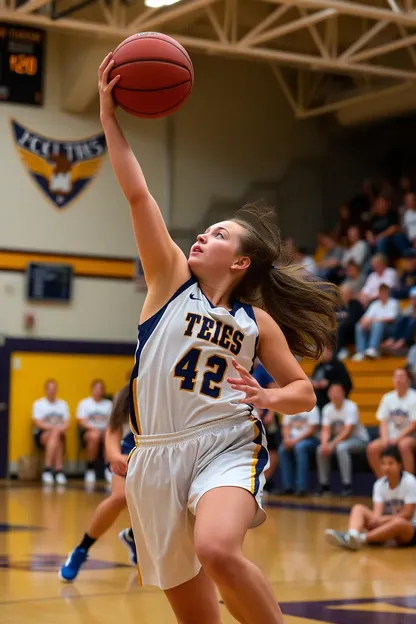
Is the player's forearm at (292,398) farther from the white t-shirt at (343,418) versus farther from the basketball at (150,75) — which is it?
the white t-shirt at (343,418)

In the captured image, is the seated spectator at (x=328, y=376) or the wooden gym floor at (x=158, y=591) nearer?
the wooden gym floor at (x=158, y=591)

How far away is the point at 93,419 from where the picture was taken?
56.1 ft

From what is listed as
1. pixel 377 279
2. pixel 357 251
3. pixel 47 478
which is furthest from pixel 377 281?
pixel 47 478

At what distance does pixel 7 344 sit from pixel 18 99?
4049 mm

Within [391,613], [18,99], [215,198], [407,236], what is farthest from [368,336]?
[391,613]

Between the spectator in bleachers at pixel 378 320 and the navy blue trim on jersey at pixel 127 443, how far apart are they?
30.4ft

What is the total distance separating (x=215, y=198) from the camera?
19547mm

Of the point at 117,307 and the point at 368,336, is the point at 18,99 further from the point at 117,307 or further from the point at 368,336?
the point at 368,336

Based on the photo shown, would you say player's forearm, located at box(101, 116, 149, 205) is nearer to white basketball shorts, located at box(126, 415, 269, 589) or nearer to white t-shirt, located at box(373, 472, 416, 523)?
white basketball shorts, located at box(126, 415, 269, 589)

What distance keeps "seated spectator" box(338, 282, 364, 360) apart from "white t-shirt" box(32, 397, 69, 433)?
4616 mm

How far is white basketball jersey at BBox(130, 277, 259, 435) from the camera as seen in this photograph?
3543 millimetres

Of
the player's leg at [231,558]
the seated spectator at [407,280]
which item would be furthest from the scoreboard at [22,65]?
the player's leg at [231,558]

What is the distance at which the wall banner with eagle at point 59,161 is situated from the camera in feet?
59.4

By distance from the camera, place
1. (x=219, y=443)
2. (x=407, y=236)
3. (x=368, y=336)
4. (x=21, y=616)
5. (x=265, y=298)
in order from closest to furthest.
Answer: (x=219, y=443) → (x=265, y=298) → (x=21, y=616) → (x=368, y=336) → (x=407, y=236)
